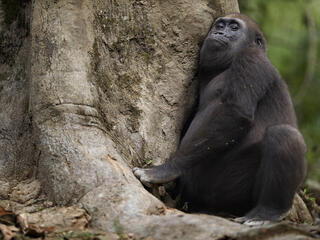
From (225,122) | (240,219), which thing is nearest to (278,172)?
(240,219)

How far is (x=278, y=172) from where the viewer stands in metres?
5.37

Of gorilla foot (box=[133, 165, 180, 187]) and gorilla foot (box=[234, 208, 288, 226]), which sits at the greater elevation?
gorilla foot (box=[133, 165, 180, 187])

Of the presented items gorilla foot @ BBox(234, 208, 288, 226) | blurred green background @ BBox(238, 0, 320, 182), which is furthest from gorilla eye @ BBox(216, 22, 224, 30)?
blurred green background @ BBox(238, 0, 320, 182)

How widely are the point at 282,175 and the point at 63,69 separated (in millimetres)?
2267

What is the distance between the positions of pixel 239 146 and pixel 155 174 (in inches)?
36.8

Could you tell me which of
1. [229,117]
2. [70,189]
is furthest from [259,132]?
[70,189]

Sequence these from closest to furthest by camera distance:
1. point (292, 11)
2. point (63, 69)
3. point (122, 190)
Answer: point (122, 190) → point (63, 69) → point (292, 11)

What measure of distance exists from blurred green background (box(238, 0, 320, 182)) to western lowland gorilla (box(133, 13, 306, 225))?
198 inches

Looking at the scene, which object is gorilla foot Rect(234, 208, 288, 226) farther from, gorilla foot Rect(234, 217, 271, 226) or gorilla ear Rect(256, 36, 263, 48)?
gorilla ear Rect(256, 36, 263, 48)

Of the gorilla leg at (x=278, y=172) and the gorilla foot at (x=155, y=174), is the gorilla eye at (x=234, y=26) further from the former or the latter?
the gorilla foot at (x=155, y=174)

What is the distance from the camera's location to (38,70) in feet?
17.7

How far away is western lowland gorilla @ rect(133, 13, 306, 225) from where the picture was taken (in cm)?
543

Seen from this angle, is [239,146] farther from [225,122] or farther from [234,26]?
[234,26]

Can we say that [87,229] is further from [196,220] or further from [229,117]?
[229,117]
